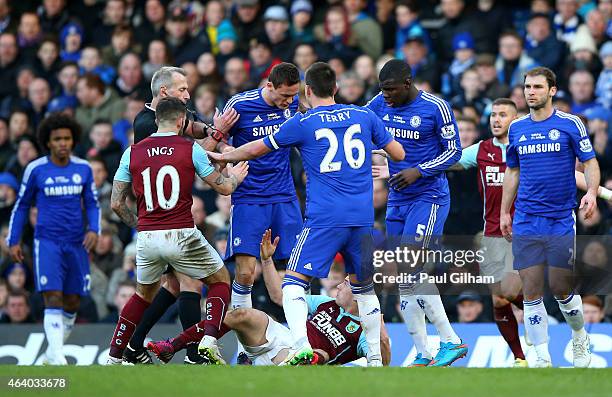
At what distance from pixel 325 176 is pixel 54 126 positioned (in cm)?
501

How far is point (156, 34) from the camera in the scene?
21484mm

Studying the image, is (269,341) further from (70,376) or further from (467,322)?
(467,322)

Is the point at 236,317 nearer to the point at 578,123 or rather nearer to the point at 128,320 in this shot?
the point at 128,320

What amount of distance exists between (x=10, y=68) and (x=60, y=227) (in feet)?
23.2

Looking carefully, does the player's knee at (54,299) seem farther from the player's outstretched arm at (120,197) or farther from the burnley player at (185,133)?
the player's outstretched arm at (120,197)

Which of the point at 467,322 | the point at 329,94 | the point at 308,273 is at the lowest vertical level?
the point at 467,322

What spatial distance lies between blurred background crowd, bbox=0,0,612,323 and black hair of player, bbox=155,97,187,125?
174 inches

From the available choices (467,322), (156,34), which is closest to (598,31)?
(467,322)

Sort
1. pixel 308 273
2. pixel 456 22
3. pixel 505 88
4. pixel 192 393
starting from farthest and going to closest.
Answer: pixel 456 22, pixel 505 88, pixel 308 273, pixel 192 393

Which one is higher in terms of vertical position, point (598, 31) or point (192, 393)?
point (598, 31)

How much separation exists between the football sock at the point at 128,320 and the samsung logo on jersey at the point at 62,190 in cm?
351

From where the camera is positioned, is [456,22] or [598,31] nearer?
[598,31]

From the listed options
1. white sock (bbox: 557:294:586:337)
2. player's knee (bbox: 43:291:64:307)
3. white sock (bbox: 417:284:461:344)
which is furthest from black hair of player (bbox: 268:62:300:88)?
player's knee (bbox: 43:291:64:307)

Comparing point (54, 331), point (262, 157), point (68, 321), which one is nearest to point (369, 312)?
point (262, 157)
